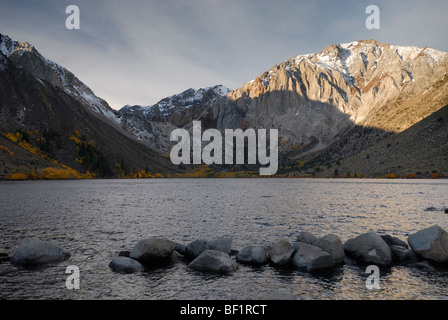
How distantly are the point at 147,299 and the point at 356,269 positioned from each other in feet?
47.0

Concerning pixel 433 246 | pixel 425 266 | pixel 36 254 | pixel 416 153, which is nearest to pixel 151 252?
pixel 36 254

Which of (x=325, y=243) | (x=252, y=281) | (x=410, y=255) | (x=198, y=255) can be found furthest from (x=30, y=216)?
(x=410, y=255)

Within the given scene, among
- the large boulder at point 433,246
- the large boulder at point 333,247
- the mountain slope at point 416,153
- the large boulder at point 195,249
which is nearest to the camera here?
the large boulder at point 433,246

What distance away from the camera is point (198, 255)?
22891 millimetres

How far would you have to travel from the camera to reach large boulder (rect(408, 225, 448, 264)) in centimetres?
2052

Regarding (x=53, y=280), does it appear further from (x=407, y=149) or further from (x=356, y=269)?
(x=407, y=149)

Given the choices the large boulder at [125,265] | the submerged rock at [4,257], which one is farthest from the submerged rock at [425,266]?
the submerged rock at [4,257]

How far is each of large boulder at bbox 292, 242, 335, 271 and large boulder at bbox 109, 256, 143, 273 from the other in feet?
37.1

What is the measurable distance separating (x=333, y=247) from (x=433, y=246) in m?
7.03

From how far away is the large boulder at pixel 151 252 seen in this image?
71.5ft

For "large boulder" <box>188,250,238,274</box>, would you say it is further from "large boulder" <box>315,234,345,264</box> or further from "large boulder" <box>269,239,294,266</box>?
"large boulder" <box>315,234,345,264</box>

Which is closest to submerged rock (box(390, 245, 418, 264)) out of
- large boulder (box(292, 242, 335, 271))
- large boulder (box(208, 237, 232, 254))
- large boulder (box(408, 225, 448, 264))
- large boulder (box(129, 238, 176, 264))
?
large boulder (box(408, 225, 448, 264))

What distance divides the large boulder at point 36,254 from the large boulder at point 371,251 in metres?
22.7

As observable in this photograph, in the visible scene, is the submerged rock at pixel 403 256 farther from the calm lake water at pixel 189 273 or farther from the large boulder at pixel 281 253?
the large boulder at pixel 281 253
